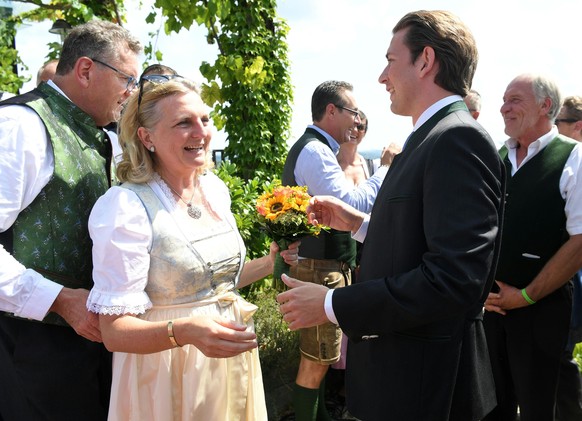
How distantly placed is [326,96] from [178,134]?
2.72 metres

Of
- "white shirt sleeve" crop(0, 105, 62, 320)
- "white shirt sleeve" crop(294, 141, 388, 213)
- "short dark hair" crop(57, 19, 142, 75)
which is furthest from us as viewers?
"white shirt sleeve" crop(294, 141, 388, 213)

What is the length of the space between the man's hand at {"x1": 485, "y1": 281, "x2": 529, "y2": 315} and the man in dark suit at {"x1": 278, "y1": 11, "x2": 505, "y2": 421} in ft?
4.09

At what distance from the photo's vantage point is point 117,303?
6.97 ft

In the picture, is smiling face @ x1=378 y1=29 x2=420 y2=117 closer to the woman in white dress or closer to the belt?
the woman in white dress

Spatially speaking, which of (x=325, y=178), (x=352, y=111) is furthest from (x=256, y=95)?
(x=325, y=178)

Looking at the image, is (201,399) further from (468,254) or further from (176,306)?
(468,254)

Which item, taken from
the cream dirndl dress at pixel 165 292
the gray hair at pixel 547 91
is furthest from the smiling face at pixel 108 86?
the gray hair at pixel 547 91

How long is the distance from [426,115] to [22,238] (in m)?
1.88

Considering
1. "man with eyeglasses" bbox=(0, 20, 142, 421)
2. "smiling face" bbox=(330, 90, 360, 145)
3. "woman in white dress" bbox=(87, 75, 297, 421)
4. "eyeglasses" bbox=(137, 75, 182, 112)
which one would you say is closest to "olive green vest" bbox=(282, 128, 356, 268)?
"smiling face" bbox=(330, 90, 360, 145)

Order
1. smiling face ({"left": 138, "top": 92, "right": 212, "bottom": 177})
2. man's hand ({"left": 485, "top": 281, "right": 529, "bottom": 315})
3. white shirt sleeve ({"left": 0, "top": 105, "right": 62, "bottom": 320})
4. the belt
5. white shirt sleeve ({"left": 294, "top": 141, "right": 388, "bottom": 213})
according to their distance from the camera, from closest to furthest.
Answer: white shirt sleeve ({"left": 0, "top": 105, "right": 62, "bottom": 320}), smiling face ({"left": 138, "top": 92, "right": 212, "bottom": 177}), man's hand ({"left": 485, "top": 281, "right": 529, "bottom": 315}), white shirt sleeve ({"left": 294, "top": 141, "right": 388, "bottom": 213}), the belt

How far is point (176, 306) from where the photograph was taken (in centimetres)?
233

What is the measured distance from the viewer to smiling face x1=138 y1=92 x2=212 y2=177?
2432 mm

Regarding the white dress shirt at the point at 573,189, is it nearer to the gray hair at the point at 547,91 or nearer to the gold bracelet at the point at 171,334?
the gray hair at the point at 547,91

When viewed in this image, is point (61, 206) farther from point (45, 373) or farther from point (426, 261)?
point (426, 261)
